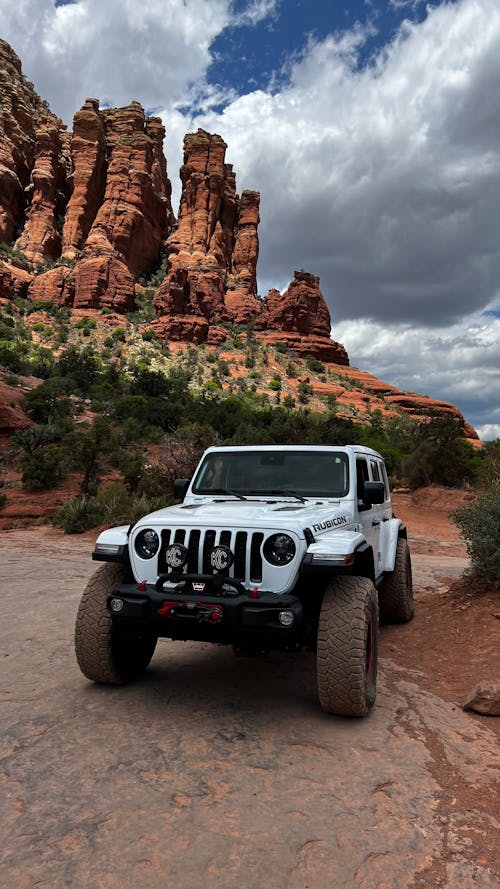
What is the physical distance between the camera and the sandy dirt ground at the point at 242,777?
7.07 ft

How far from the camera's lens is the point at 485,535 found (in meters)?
6.02

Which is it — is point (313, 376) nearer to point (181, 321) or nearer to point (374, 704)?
point (181, 321)

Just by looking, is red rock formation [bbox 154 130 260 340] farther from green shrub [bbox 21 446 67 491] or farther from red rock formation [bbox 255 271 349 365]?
green shrub [bbox 21 446 67 491]

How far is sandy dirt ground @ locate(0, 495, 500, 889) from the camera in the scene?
7.07 feet

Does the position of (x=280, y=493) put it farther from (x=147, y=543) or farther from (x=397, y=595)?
(x=397, y=595)

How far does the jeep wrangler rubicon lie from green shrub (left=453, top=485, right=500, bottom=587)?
84.6 inches

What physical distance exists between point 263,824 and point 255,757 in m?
0.61

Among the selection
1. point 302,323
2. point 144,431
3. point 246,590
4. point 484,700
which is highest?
point 302,323

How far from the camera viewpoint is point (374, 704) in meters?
3.87

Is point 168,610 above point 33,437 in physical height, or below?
below

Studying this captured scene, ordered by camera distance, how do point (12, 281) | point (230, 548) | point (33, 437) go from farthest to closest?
1. point (12, 281)
2. point (33, 437)
3. point (230, 548)

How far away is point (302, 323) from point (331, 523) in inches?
2967

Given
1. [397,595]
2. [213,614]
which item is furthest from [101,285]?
[213,614]

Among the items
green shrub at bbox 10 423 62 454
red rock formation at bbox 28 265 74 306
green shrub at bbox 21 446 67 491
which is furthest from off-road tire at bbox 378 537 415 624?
red rock formation at bbox 28 265 74 306
